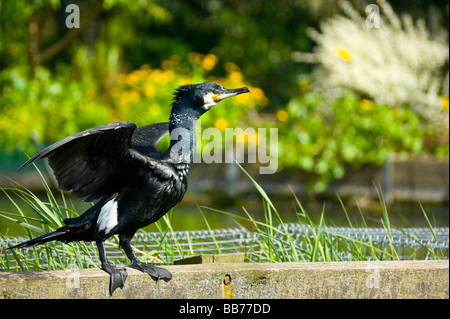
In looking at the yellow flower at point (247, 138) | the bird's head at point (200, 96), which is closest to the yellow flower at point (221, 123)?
the yellow flower at point (247, 138)

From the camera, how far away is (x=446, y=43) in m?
9.23

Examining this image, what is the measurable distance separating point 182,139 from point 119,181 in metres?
0.27

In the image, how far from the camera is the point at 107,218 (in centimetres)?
233

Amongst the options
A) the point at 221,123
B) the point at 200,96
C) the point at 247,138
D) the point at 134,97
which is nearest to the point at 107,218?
the point at 200,96

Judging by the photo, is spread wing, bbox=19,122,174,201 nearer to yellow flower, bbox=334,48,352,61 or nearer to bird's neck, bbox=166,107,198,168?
bird's neck, bbox=166,107,198,168

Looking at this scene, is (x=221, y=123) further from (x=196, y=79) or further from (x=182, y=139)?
(x=182, y=139)

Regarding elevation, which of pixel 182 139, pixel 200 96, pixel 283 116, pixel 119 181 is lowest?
pixel 119 181

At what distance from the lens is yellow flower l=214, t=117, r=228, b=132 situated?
8.01m

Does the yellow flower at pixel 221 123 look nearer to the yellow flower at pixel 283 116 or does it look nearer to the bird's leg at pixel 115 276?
the yellow flower at pixel 283 116

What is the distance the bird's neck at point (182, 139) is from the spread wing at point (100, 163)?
74 mm

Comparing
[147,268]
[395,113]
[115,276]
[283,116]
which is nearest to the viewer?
[115,276]

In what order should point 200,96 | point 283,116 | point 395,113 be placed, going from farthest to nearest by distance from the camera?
point 283,116 → point 395,113 → point 200,96

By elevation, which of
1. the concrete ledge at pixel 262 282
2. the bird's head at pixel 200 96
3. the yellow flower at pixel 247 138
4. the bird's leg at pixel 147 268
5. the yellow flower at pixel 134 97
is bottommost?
the concrete ledge at pixel 262 282

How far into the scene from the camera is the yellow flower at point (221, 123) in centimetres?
801
